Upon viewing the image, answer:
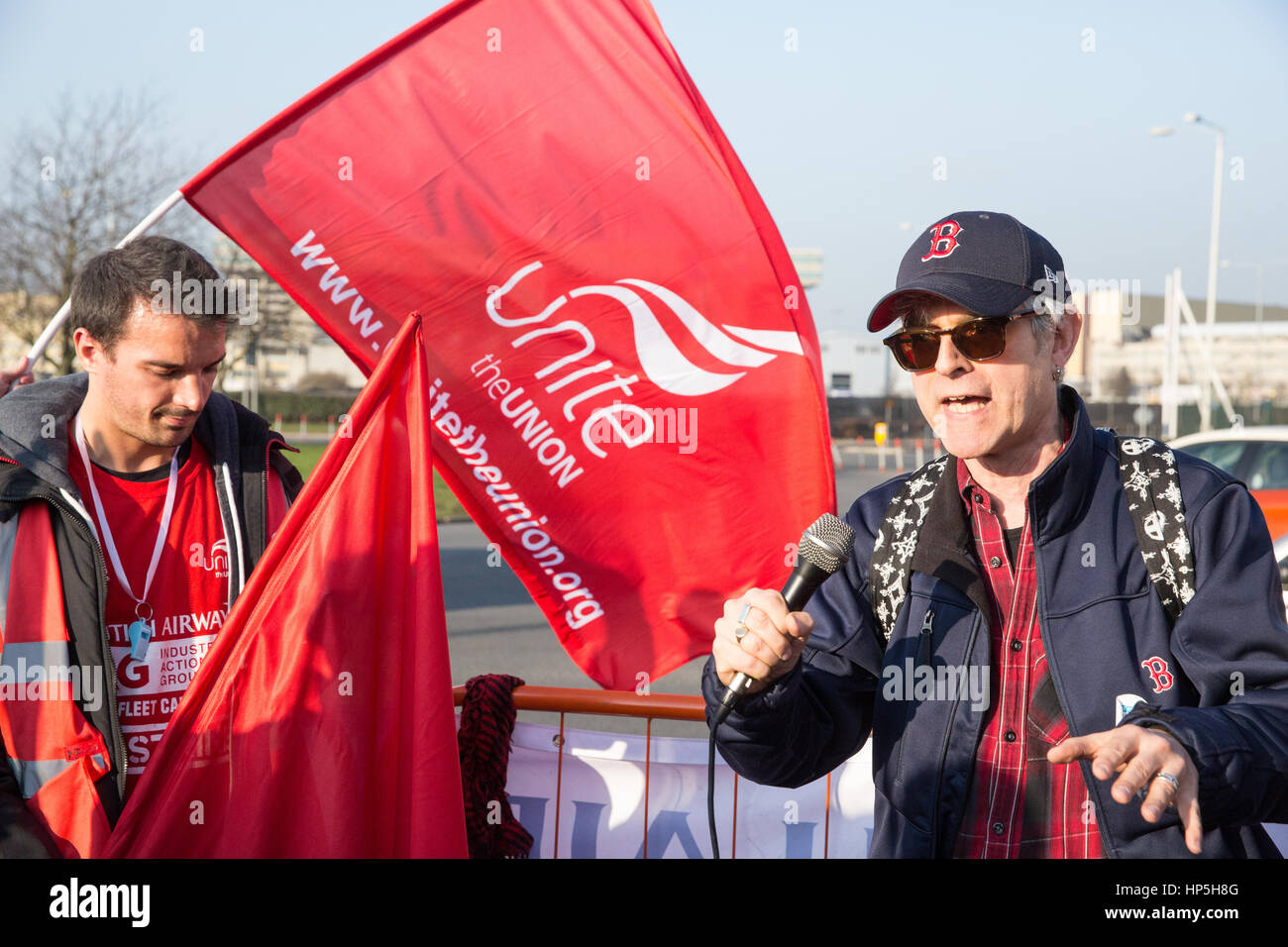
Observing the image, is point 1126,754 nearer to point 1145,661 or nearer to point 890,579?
point 1145,661

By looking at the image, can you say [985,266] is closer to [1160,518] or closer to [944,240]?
[944,240]

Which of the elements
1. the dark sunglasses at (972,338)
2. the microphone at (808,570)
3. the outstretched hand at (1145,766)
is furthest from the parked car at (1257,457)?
the outstretched hand at (1145,766)

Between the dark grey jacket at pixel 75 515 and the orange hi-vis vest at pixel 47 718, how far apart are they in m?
0.03

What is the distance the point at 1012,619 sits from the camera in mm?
2146

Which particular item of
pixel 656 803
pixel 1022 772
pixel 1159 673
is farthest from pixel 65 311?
pixel 1159 673

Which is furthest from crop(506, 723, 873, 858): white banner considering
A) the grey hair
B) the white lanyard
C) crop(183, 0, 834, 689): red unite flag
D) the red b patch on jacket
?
the grey hair

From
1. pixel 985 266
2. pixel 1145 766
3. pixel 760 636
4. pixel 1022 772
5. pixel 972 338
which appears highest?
pixel 985 266

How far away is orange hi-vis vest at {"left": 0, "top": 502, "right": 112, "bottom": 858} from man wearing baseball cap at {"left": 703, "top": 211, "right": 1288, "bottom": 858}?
4.39 feet

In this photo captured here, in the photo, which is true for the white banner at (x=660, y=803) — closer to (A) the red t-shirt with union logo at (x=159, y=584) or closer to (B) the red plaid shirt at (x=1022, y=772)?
(A) the red t-shirt with union logo at (x=159, y=584)

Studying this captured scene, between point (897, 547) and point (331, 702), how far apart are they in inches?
50.0

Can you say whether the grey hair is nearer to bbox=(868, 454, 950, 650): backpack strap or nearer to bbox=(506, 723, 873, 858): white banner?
bbox=(868, 454, 950, 650): backpack strap

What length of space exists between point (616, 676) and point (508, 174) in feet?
5.48

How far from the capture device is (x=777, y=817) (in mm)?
3436
